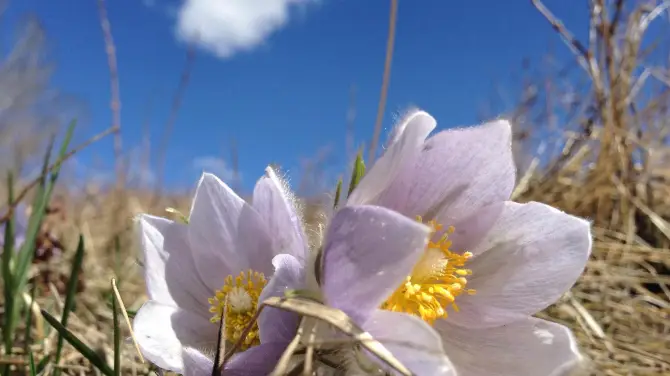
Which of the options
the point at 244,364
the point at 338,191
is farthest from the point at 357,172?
the point at 244,364

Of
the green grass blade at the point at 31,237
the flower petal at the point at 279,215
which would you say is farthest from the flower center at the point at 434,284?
the green grass blade at the point at 31,237

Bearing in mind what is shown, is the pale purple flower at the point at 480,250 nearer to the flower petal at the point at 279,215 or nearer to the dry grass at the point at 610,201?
the flower petal at the point at 279,215

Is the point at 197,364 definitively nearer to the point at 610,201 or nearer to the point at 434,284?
the point at 434,284

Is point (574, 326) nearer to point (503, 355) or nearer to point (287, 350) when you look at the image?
point (503, 355)

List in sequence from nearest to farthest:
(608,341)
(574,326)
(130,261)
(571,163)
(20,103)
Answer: (608,341) < (574,326) < (571,163) < (130,261) < (20,103)

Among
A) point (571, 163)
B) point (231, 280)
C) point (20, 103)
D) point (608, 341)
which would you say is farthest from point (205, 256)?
point (20, 103)
